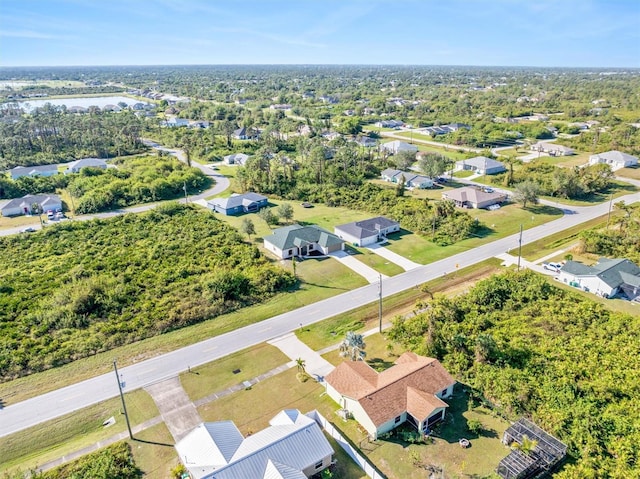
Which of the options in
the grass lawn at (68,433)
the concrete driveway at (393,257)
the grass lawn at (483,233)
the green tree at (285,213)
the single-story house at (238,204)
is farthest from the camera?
the single-story house at (238,204)

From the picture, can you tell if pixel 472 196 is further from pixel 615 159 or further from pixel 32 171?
pixel 32 171

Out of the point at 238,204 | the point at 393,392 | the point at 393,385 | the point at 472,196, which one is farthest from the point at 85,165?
the point at 393,392

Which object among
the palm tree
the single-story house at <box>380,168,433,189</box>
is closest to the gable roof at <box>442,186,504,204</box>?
the single-story house at <box>380,168,433,189</box>

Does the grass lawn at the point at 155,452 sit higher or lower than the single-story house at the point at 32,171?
lower

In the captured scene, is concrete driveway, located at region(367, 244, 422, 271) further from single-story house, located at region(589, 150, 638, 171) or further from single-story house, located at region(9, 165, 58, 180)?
single-story house, located at region(9, 165, 58, 180)

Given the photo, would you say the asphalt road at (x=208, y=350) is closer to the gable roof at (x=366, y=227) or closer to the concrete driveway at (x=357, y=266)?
the concrete driveway at (x=357, y=266)

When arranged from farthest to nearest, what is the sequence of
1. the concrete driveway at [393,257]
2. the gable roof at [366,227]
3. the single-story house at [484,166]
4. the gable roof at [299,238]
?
the single-story house at [484,166], the gable roof at [366,227], the gable roof at [299,238], the concrete driveway at [393,257]

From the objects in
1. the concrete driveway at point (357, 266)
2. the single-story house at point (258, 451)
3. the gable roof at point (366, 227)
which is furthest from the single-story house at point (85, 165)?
the single-story house at point (258, 451)
